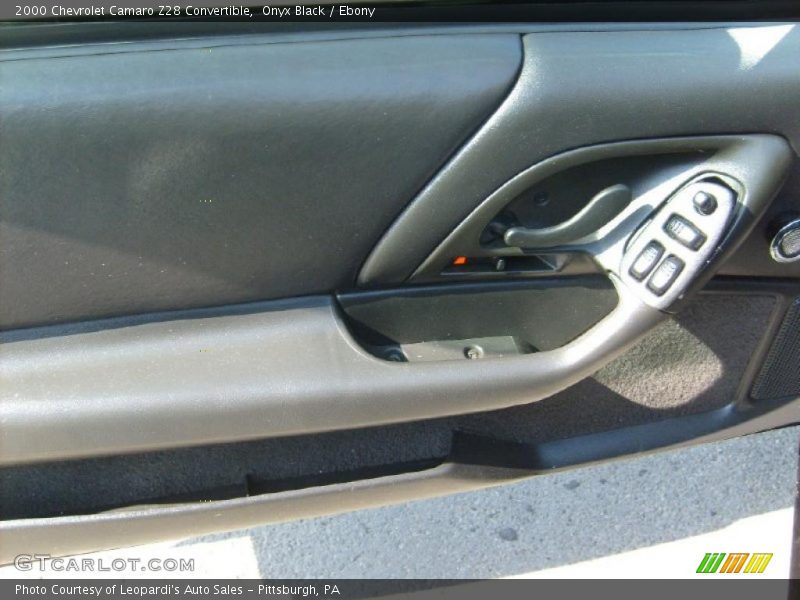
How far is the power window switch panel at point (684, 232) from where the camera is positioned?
118 centimetres

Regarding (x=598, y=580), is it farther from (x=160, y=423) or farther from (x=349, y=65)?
(x=349, y=65)

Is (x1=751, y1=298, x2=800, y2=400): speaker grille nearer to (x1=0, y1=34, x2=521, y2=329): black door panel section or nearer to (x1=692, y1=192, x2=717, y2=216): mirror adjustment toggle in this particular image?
(x1=692, y1=192, x2=717, y2=216): mirror adjustment toggle

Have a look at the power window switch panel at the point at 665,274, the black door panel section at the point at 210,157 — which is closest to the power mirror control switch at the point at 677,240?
the power window switch panel at the point at 665,274

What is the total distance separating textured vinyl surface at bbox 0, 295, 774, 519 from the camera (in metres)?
1.25

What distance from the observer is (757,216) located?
4.00ft

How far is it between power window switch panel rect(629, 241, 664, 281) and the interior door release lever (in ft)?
0.23

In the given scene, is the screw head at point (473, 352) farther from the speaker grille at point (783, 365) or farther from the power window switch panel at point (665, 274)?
the speaker grille at point (783, 365)

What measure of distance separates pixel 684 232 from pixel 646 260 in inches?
2.6

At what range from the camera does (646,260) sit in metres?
1.22

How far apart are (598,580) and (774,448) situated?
58 centimetres

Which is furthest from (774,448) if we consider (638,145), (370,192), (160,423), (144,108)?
(144,108)

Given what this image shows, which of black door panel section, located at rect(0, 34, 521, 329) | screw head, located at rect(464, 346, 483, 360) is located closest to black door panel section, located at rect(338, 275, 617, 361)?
screw head, located at rect(464, 346, 483, 360)

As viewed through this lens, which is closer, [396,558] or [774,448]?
[396,558]

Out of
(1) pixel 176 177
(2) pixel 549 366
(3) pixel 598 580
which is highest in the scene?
(1) pixel 176 177
